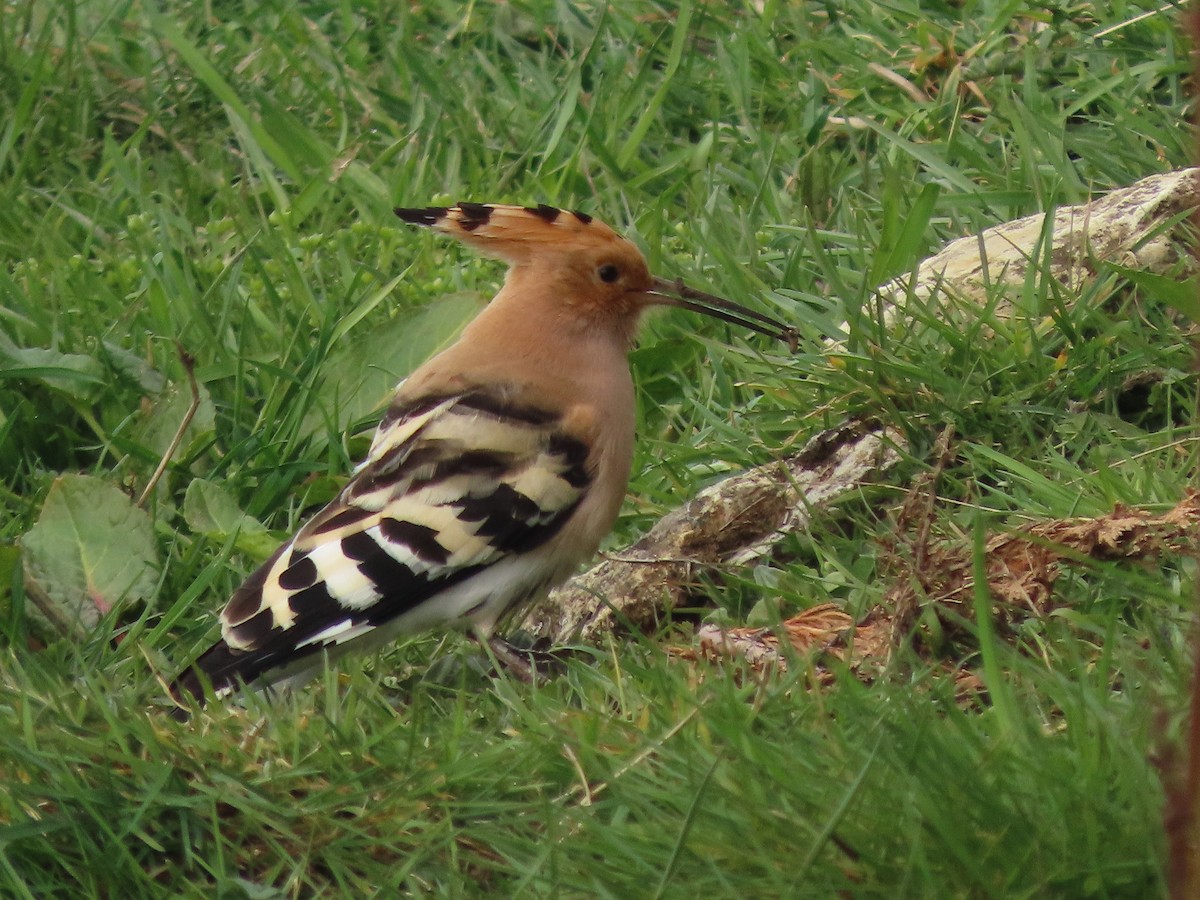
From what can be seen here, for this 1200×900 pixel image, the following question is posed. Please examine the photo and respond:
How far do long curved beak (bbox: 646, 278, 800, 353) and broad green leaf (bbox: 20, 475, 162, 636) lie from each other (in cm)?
108

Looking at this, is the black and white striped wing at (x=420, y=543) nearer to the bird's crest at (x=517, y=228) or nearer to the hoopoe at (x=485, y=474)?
the hoopoe at (x=485, y=474)

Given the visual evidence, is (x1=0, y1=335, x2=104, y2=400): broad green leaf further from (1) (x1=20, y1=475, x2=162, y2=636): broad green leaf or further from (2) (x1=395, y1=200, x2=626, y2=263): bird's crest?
(2) (x1=395, y1=200, x2=626, y2=263): bird's crest

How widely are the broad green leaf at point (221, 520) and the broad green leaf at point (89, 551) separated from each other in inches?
3.5

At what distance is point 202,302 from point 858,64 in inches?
65.9

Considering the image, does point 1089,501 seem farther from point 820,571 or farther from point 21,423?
point 21,423

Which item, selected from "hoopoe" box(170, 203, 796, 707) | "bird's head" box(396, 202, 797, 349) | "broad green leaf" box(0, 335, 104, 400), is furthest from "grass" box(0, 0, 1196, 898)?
"bird's head" box(396, 202, 797, 349)

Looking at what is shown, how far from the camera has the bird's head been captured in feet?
11.3

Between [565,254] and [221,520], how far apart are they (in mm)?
829

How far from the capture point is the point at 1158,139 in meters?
3.74

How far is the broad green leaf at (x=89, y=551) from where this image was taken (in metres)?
3.24

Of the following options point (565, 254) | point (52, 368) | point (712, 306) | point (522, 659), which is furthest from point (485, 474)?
point (52, 368)

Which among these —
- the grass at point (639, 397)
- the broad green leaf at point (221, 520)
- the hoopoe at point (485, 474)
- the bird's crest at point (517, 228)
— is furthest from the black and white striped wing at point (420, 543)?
the bird's crest at point (517, 228)

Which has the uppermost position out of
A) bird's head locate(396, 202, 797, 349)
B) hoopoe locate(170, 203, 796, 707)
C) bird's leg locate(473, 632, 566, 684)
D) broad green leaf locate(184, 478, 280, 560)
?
bird's head locate(396, 202, 797, 349)

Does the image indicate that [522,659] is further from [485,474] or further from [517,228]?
[517,228]
